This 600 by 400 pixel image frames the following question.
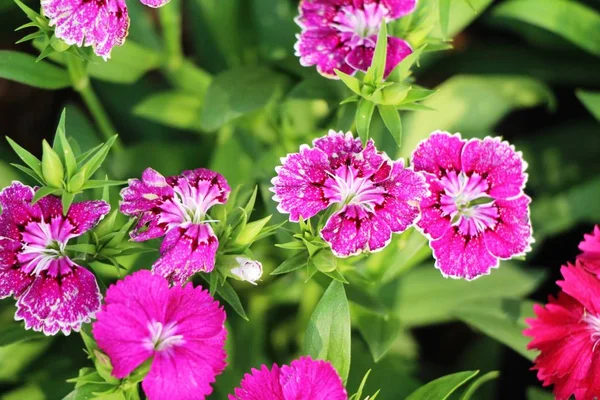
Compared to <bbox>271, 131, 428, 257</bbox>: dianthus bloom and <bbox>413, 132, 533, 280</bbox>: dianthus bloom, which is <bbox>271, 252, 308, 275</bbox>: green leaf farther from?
<bbox>413, 132, 533, 280</bbox>: dianthus bloom

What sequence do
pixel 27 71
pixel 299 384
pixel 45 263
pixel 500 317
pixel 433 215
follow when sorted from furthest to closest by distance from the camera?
pixel 500 317 → pixel 27 71 → pixel 433 215 → pixel 45 263 → pixel 299 384

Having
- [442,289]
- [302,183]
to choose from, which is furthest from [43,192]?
[442,289]

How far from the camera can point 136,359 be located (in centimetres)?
165

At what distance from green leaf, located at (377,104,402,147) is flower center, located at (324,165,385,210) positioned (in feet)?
0.46

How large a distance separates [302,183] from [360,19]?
0.54 meters

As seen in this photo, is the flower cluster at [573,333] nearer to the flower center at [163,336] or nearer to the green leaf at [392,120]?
the green leaf at [392,120]

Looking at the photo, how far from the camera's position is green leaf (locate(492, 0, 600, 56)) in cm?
260

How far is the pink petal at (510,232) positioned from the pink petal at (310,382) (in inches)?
20.7

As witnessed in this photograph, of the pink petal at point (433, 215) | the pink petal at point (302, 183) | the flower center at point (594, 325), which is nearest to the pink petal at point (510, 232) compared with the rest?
the pink petal at point (433, 215)

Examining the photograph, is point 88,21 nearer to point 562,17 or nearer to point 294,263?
point 294,263

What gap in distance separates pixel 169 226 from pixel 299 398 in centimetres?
48

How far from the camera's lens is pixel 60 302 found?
5.68 ft

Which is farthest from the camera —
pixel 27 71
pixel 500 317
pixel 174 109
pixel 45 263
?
pixel 174 109

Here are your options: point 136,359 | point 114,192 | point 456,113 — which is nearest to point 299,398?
point 136,359
